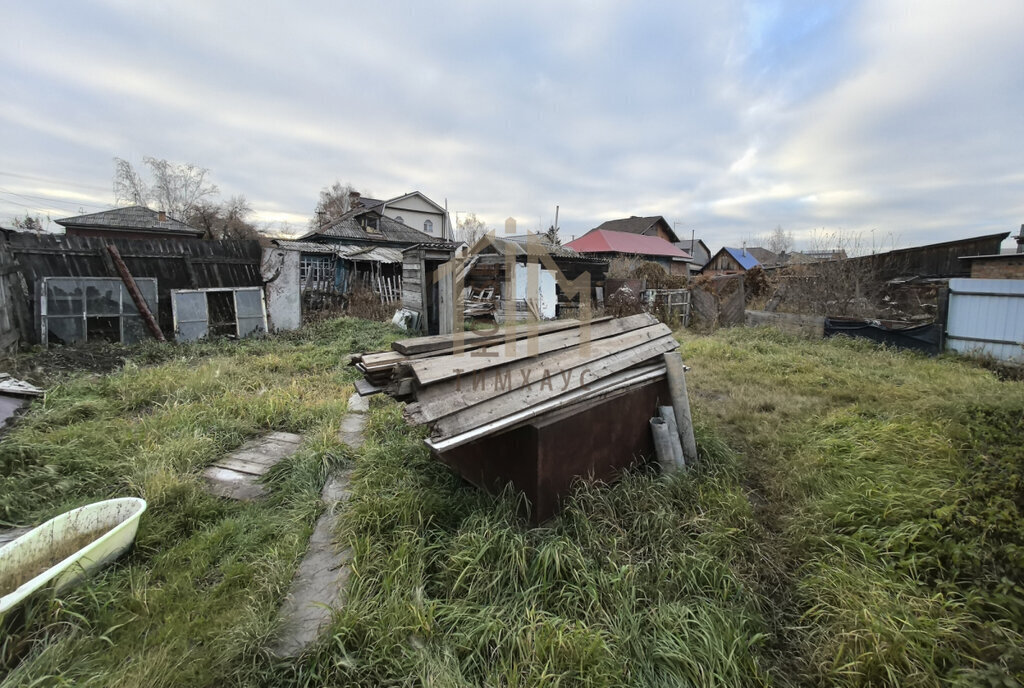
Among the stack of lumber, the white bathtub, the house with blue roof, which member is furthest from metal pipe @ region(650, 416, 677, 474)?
the house with blue roof

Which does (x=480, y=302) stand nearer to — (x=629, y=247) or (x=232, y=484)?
(x=232, y=484)

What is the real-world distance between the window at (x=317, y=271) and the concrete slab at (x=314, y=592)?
983cm

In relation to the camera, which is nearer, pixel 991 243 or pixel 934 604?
pixel 934 604

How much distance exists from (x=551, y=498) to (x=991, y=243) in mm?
19097

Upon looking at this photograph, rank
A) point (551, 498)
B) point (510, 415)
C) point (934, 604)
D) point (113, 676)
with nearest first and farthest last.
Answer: point (113, 676) < point (934, 604) < point (510, 415) < point (551, 498)

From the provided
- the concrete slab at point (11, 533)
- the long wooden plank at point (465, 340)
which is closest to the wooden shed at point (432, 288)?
the long wooden plank at point (465, 340)

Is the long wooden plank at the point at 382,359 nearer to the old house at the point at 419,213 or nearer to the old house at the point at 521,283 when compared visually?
the old house at the point at 521,283

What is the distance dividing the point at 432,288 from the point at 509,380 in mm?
6284

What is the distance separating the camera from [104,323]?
6980 millimetres

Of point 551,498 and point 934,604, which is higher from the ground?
point 551,498

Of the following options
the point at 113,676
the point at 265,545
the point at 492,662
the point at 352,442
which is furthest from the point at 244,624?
the point at 352,442

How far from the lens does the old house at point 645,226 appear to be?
109 feet

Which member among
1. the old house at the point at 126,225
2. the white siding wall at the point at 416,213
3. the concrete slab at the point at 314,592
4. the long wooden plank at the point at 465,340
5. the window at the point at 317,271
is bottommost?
the concrete slab at the point at 314,592

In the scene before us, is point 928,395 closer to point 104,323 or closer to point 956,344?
point 956,344
